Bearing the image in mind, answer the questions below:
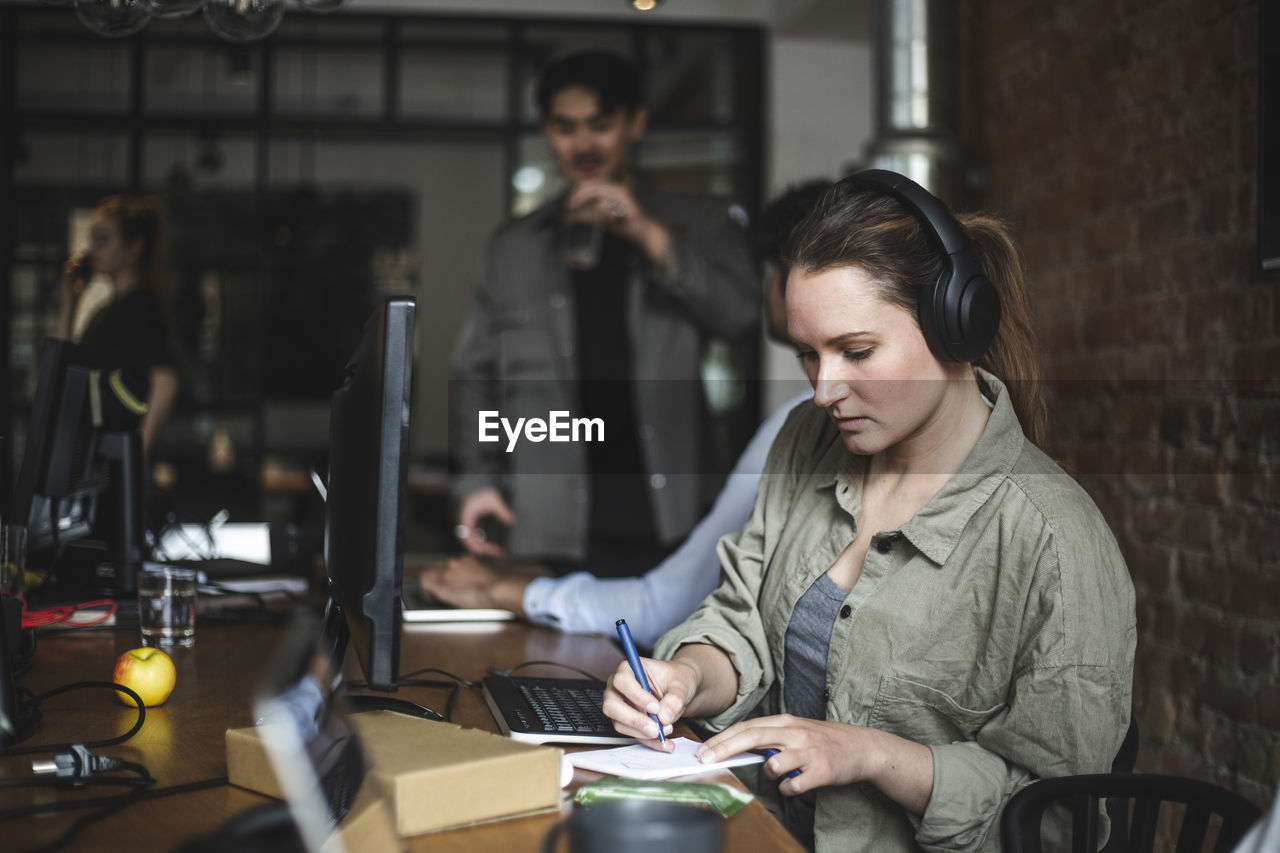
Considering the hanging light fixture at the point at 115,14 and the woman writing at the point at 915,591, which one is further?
the hanging light fixture at the point at 115,14

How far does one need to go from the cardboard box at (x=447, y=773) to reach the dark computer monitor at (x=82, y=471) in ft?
3.18

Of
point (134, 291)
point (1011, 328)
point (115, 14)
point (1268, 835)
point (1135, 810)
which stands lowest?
point (1135, 810)

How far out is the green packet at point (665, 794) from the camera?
3.13 feet

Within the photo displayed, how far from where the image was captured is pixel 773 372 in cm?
430

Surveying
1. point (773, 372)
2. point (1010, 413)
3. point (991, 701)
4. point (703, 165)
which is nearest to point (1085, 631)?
point (991, 701)

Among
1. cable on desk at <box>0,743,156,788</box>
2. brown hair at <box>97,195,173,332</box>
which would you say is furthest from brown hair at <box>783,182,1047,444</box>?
brown hair at <box>97,195,173,332</box>

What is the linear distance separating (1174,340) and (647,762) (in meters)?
1.59

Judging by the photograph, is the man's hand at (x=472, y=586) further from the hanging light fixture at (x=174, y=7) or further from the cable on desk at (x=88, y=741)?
the hanging light fixture at (x=174, y=7)

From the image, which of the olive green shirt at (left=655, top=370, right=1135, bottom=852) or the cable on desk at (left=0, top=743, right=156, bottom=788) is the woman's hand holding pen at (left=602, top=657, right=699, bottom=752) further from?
the cable on desk at (left=0, top=743, right=156, bottom=788)

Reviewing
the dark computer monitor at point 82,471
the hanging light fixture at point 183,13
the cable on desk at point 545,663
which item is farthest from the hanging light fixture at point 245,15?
the cable on desk at point 545,663

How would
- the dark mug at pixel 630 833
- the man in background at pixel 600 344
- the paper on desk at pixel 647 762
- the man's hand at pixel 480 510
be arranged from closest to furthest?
the dark mug at pixel 630 833 < the paper on desk at pixel 647 762 < the man's hand at pixel 480 510 < the man in background at pixel 600 344

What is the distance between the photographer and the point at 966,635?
1.27 metres

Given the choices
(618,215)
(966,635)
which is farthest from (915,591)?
(618,215)

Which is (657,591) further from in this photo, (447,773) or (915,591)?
(447,773)
